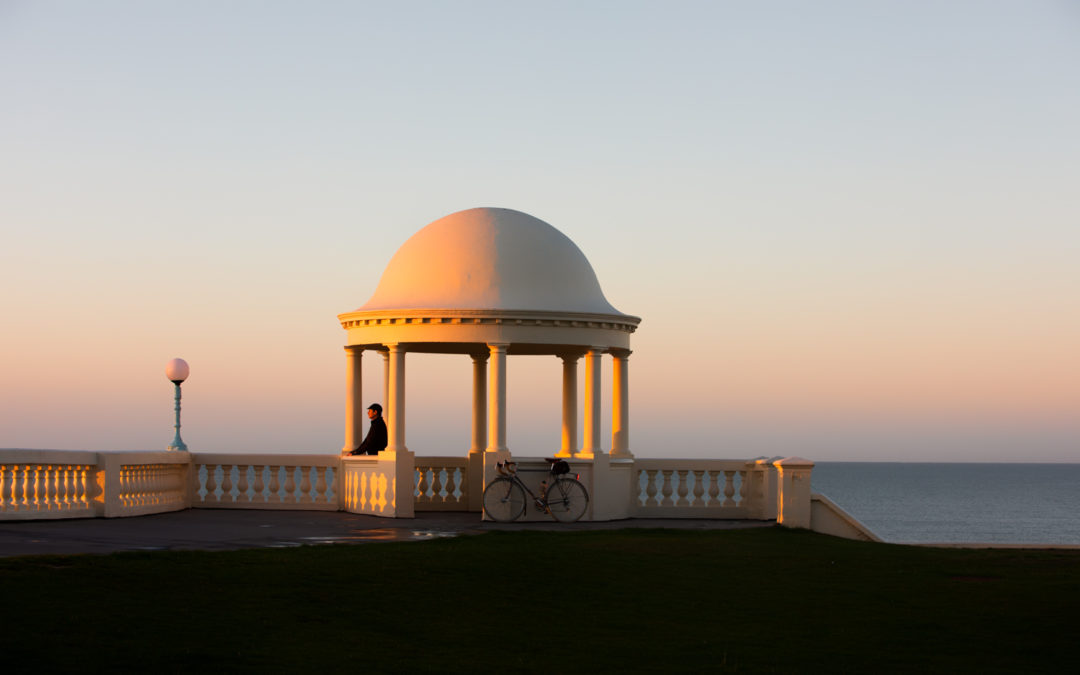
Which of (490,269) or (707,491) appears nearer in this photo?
(490,269)

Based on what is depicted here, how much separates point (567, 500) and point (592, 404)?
1851 millimetres

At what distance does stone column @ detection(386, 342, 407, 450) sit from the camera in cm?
2541

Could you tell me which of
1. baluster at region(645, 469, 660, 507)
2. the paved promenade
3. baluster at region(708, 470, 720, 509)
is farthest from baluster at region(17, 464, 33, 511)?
baluster at region(708, 470, 720, 509)

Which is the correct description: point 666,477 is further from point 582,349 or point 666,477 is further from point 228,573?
point 228,573

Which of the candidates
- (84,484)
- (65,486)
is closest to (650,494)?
(84,484)

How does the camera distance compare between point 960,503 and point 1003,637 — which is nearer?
point 1003,637

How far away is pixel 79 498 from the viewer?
77.5ft

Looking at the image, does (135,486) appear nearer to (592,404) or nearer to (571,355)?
(592,404)

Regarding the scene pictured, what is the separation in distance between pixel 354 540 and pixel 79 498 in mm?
6487

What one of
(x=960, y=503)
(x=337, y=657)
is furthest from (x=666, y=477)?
(x=960, y=503)

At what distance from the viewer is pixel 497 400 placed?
24.8m

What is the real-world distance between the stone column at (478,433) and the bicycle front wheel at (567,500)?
11.8 ft

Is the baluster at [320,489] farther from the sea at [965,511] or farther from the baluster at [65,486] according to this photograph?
the sea at [965,511]

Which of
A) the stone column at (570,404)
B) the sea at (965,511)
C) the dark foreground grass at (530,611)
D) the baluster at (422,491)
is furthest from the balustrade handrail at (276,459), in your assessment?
the sea at (965,511)
